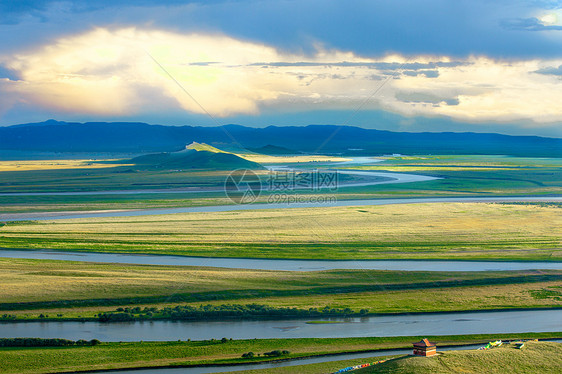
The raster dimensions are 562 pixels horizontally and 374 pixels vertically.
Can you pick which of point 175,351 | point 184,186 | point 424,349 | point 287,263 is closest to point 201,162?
point 184,186

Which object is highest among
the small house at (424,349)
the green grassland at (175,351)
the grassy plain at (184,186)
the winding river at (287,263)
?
the grassy plain at (184,186)

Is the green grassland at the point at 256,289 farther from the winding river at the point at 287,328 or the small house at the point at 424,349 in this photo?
the small house at the point at 424,349

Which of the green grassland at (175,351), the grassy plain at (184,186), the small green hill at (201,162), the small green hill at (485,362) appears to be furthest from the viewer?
the small green hill at (201,162)

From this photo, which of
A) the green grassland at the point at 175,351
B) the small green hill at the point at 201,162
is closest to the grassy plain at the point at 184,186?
the small green hill at the point at 201,162

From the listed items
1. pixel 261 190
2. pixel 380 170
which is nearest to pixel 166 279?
pixel 261 190

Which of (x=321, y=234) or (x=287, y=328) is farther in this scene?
(x=321, y=234)

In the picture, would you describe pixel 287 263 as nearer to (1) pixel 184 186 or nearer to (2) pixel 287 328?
(2) pixel 287 328
